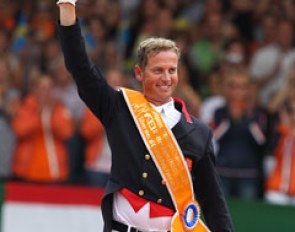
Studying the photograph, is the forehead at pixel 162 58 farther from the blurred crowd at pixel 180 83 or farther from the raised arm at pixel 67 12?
the blurred crowd at pixel 180 83

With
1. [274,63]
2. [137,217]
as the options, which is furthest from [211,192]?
[274,63]

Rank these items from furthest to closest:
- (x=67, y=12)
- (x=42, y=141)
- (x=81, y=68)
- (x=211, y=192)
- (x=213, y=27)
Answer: (x=213, y=27), (x=42, y=141), (x=211, y=192), (x=81, y=68), (x=67, y=12)

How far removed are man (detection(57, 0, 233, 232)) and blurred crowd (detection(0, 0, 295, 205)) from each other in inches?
173

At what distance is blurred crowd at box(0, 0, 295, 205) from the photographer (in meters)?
9.82

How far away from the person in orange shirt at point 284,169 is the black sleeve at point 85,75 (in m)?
4.72

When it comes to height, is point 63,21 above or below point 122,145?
above

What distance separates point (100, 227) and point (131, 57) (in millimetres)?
3253

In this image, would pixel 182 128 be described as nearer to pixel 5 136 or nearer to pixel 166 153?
pixel 166 153

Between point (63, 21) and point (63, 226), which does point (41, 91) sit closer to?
point (63, 226)

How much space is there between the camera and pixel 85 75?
16.5 feet

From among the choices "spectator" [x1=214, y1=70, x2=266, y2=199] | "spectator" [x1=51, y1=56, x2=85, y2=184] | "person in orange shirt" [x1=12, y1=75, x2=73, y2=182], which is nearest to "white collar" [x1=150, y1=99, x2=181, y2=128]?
"spectator" [x1=214, y1=70, x2=266, y2=199]

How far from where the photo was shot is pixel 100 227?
31.0ft

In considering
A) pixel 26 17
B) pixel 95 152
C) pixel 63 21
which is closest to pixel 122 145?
pixel 63 21

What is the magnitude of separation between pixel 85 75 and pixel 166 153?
67 cm
